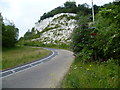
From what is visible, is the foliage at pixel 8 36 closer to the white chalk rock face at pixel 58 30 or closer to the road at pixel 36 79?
the white chalk rock face at pixel 58 30

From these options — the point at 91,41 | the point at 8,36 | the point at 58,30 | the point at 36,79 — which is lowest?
the point at 36,79

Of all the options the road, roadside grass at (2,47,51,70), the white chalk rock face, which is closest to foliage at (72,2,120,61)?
the road

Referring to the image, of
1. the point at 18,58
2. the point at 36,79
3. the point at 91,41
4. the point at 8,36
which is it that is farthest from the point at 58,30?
the point at 36,79

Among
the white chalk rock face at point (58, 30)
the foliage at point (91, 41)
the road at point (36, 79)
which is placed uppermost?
the white chalk rock face at point (58, 30)

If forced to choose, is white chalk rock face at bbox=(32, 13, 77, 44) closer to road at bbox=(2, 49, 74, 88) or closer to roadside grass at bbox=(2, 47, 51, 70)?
roadside grass at bbox=(2, 47, 51, 70)

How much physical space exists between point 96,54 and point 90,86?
5450 mm

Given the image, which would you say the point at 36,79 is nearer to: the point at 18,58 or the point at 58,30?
the point at 18,58

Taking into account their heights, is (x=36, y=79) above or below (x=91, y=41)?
below

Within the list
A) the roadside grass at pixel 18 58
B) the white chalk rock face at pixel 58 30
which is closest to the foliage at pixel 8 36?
the roadside grass at pixel 18 58

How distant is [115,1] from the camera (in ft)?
15.7

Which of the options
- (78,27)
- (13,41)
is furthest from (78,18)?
(13,41)

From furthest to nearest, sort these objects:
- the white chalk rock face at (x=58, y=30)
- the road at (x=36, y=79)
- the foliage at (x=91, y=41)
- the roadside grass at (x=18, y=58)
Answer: the white chalk rock face at (x=58, y=30)
the roadside grass at (x=18, y=58)
the foliage at (x=91, y=41)
the road at (x=36, y=79)

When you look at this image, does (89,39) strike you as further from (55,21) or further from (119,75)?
(55,21)

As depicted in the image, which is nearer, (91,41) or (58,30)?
(91,41)
